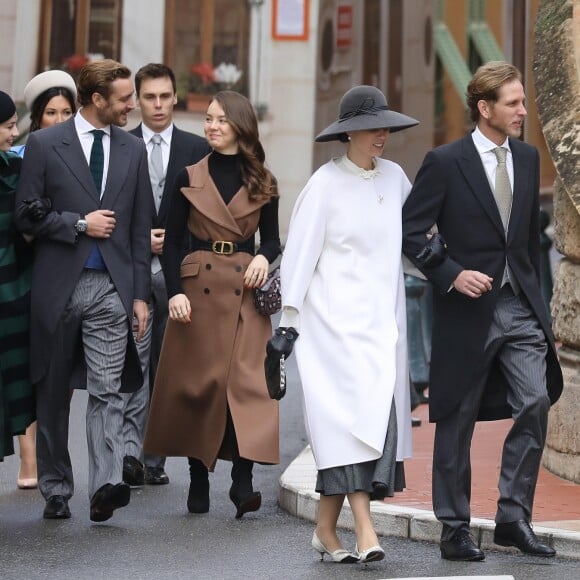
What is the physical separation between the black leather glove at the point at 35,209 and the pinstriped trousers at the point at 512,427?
1988mm

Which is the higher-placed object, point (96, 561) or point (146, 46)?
point (146, 46)

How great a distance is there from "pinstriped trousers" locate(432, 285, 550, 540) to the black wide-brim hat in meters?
0.78

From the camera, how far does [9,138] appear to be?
8.20m

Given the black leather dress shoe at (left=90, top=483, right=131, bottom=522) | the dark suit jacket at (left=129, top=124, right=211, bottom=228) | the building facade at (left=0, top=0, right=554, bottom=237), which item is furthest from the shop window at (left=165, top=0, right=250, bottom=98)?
the black leather dress shoe at (left=90, top=483, right=131, bottom=522)

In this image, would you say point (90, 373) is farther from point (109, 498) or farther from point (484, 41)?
point (484, 41)

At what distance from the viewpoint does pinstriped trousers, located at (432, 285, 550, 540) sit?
24.0 ft

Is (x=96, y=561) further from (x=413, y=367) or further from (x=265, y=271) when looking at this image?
(x=413, y=367)

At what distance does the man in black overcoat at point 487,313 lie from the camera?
7324 mm

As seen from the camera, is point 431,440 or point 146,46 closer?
point 431,440

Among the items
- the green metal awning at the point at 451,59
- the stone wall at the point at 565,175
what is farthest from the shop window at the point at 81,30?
the stone wall at the point at 565,175

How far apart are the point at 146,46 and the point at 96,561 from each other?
72.2 ft

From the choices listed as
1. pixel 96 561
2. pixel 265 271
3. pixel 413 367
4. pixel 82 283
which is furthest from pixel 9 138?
pixel 413 367

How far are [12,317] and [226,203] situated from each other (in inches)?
42.4

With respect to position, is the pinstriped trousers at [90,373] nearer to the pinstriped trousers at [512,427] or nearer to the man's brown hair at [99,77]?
the man's brown hair at [99,77]
